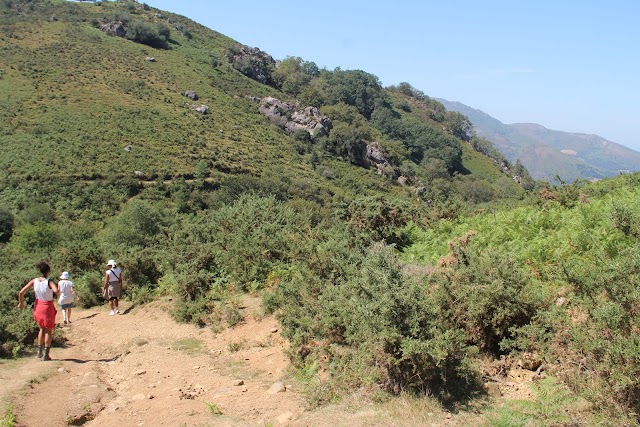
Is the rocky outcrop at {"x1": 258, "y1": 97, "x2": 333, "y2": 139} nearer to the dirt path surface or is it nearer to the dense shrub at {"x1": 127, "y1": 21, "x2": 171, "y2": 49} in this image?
the dense shrub at {"x1": 127, "y1": 21, "x2": 171, "y2": 49}

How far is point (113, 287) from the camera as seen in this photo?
34.7ft

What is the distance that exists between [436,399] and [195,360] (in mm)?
3884

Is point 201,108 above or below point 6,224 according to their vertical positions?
above

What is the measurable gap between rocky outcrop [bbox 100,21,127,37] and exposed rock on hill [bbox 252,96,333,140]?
1041 inches

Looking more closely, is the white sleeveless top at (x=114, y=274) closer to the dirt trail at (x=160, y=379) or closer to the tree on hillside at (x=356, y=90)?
the dirt trail at (x=160, y=379)

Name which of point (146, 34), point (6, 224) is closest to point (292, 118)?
point (146, 34)

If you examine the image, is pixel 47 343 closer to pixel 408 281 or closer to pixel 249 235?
pixel 249 235

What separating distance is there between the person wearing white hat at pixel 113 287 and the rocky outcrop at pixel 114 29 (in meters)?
85.0

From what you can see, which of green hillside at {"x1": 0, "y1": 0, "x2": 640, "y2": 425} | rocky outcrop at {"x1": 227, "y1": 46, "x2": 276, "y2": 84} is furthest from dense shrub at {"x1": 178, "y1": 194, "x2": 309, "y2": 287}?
rocky outcrop at {"x1": 227, "y1": 46, "x2": 276, "y2": 84}

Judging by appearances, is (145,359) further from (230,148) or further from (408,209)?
(230,148)

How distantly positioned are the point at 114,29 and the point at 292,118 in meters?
34.6

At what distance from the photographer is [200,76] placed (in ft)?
265

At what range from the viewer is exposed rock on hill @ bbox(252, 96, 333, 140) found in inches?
3118

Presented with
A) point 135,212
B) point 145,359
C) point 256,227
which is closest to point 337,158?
point 135,212
